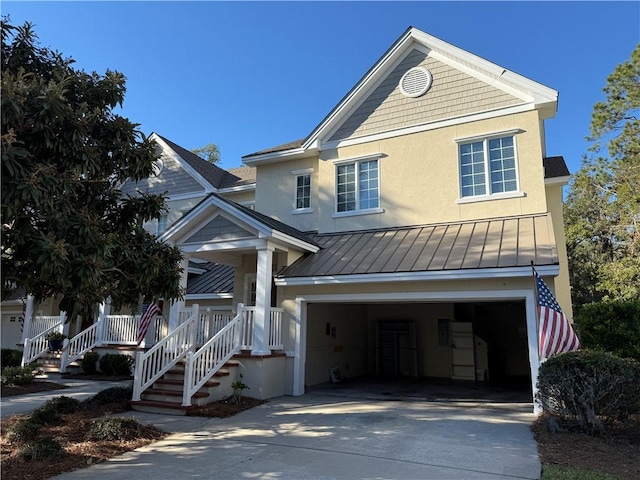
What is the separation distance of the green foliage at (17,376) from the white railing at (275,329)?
24.8 feet

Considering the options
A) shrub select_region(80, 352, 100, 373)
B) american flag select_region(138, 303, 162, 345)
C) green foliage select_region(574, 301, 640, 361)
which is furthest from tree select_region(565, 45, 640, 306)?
shrub select_region(80, 352, 100, 373)

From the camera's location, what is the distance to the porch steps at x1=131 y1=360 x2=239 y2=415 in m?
8.93

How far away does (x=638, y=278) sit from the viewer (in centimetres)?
1750

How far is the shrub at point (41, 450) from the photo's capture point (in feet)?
18.6

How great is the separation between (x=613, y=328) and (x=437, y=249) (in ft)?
14.2

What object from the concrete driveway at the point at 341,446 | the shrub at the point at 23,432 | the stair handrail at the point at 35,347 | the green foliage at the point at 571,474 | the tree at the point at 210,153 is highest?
the tree at the point at 210,153

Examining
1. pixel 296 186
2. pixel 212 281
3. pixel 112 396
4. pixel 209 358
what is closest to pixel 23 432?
pixel 112 396

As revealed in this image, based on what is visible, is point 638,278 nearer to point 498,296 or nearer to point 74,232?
point 498,296

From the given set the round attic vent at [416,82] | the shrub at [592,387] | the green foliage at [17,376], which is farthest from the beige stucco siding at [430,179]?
the green foliage at [17,376]

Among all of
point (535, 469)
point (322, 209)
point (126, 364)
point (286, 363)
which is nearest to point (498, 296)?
point (535, 469)

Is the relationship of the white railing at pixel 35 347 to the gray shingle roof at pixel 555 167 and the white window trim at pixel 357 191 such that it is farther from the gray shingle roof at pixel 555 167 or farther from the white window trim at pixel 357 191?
the gray shingle roof at pixel 555 167

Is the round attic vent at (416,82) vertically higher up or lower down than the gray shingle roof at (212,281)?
higher up

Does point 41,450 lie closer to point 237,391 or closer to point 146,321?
point 237,391

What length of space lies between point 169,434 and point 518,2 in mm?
12479
